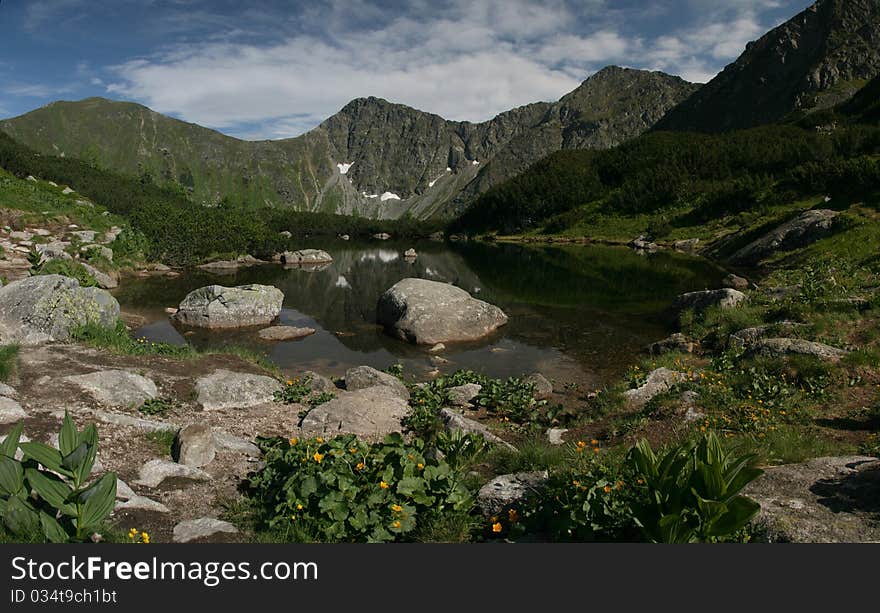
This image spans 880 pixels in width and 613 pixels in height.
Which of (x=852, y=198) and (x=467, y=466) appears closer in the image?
(x=467, y=466)

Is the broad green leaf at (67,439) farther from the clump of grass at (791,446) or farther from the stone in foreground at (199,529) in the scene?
the clump of grass at (791,446)

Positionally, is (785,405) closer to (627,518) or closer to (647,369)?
(647,369)

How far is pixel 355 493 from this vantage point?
6137 millimetres

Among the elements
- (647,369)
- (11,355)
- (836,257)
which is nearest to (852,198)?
(836,257)

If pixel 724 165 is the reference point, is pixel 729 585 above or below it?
below

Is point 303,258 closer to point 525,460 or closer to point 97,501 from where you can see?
point 525,460

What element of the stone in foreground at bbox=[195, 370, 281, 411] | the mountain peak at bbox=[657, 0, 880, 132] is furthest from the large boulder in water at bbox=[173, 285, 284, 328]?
the mountain peak at bbox=[657, 0, 880, 132]

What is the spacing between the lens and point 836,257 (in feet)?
98.3

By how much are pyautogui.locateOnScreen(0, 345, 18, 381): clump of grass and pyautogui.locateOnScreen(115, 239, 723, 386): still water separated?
28.3 feet

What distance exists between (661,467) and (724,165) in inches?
4969

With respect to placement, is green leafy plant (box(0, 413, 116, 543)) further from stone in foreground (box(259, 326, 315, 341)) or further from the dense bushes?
the dense bushes

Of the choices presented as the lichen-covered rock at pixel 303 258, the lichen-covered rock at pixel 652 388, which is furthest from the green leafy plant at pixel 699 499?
the lichen-covered rock at pixel 303 258

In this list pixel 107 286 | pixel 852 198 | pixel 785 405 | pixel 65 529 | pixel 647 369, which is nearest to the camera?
pixel 65 529

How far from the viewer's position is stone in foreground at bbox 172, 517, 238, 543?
579 cm
